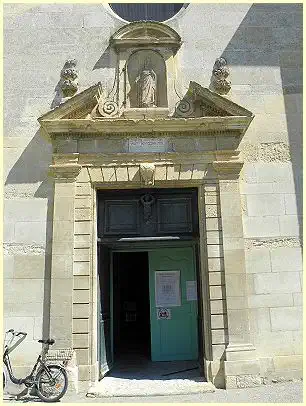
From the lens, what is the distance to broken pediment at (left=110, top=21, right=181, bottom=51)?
7000mm

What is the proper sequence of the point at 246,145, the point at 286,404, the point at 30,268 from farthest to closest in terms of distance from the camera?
the point at 246,145, the point at 30,268, the point at 286,404

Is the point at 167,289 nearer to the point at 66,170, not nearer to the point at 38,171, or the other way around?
the point at 66,170

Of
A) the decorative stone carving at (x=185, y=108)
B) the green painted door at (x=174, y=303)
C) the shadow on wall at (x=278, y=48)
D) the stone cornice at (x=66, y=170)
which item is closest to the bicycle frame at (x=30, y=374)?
the green painted door at (x=174, y=303)

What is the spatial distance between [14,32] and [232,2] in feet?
12.4

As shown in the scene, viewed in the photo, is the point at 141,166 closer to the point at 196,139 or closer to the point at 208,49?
the point at 196,139

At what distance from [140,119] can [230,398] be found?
4028mm

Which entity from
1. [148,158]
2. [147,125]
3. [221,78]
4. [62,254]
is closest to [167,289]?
[62,254]

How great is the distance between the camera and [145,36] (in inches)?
278

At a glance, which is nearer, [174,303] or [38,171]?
[38,171]

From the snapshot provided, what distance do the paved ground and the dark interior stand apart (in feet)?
16.0

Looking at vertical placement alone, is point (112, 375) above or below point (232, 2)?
below

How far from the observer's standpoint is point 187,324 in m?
7.40

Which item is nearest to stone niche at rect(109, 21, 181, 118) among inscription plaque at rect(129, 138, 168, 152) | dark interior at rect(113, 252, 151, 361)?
inscription plaque at rect(129, 138, 168, 152)

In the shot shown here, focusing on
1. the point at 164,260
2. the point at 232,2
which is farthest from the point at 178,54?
the point at 164,260
